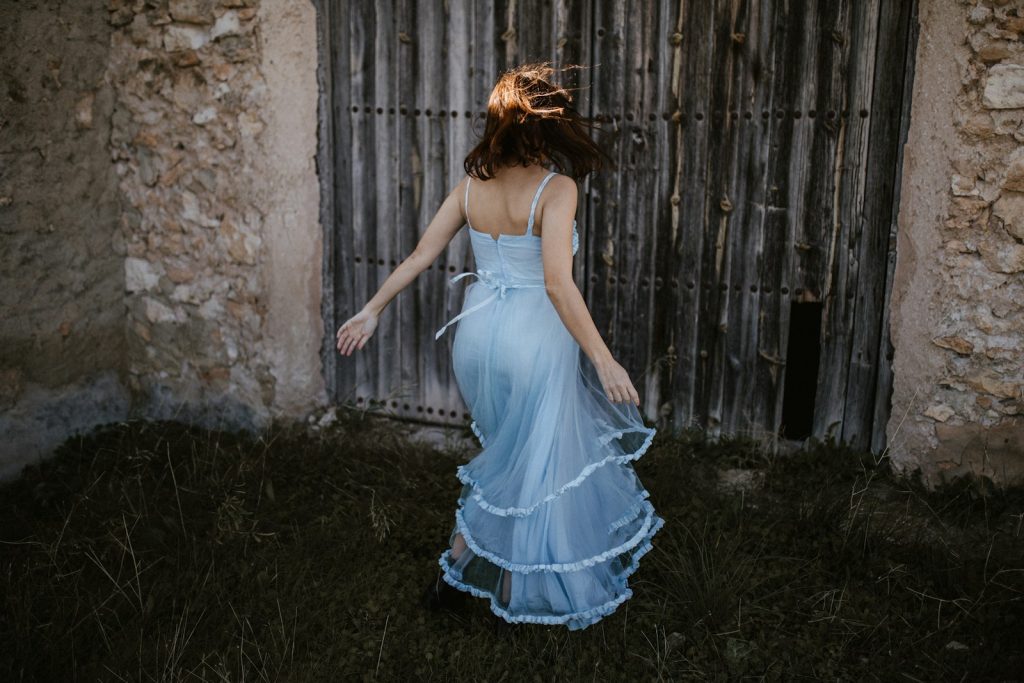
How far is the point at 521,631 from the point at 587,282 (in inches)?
70.6

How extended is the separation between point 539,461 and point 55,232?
2866 millimetres

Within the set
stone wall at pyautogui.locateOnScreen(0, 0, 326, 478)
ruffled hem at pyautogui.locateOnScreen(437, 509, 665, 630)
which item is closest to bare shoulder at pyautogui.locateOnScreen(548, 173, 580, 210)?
ruffled hem at pyautogui.locateOnScreen(437, 509, 665, 630)

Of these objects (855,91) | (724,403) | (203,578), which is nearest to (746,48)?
(855,91)

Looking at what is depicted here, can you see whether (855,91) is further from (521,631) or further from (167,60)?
(167,60)

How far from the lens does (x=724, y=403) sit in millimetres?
4145

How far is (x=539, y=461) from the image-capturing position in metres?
2.76

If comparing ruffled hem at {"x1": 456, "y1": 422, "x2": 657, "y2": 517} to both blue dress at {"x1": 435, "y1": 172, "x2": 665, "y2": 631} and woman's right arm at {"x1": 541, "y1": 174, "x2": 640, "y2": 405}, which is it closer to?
blue dress at {"x1": 435, "y1": 172, "x2": 665, "y2": 631}

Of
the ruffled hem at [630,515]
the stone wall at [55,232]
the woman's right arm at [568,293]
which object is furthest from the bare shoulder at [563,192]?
the stone wall at [55,232]

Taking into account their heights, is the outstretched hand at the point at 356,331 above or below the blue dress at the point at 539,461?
above

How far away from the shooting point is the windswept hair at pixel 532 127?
266 centimetres

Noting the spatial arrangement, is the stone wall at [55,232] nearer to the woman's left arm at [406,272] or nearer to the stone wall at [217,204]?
the stone wall at [217,204]

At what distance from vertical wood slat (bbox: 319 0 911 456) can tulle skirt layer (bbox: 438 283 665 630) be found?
1322 mm

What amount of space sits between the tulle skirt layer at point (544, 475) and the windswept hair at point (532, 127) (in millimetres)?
420

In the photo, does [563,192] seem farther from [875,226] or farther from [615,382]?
[875,226]
